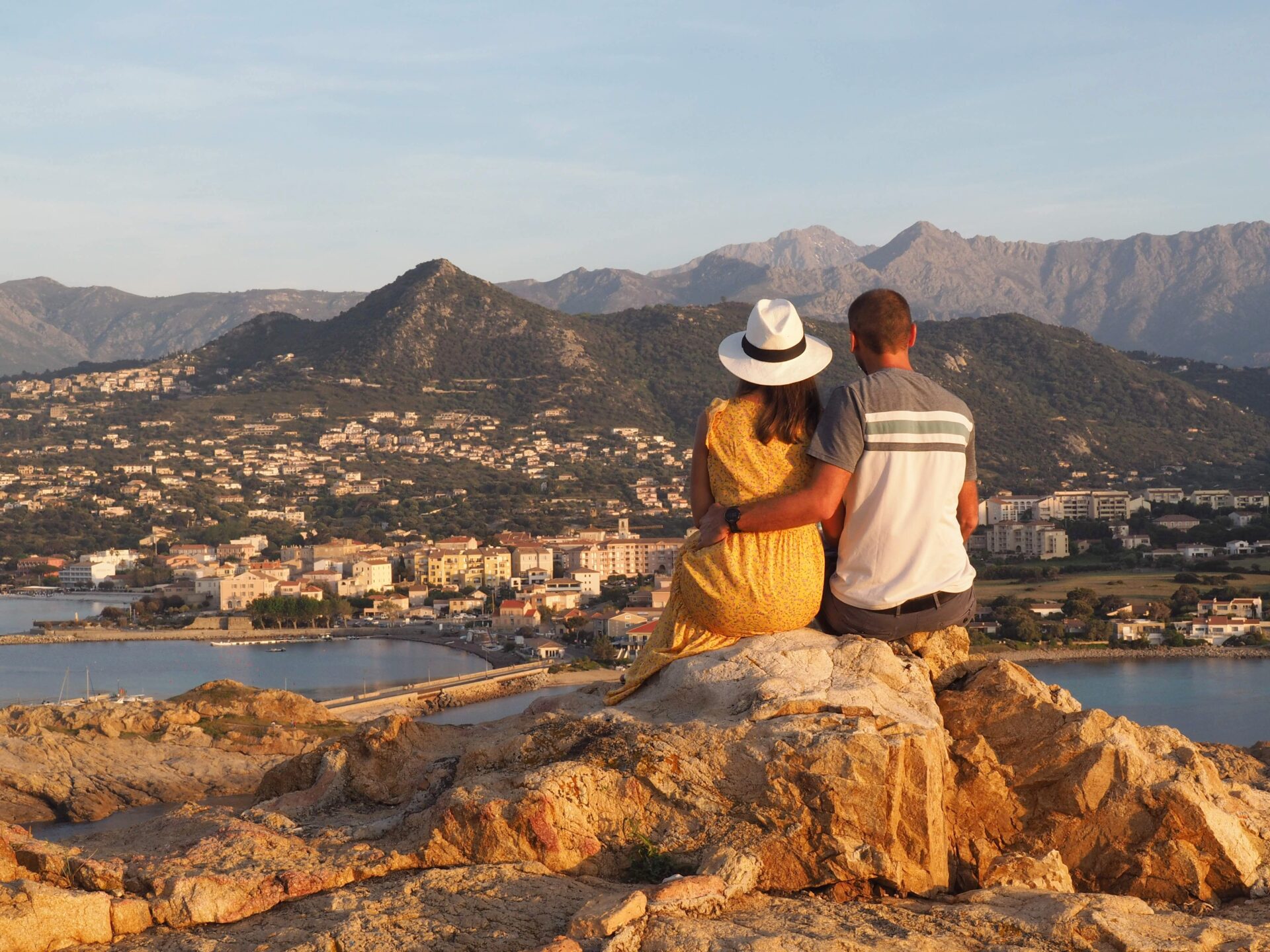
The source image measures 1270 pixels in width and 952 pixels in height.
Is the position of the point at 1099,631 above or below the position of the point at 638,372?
below

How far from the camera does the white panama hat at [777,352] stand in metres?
4.66

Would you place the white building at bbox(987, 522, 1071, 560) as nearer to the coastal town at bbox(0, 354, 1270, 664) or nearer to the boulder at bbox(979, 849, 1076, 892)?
the coastal town at bbox(0, 354, 1270, 664)

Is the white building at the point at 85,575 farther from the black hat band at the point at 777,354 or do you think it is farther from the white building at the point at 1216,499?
the black hat band at the point at 777,354

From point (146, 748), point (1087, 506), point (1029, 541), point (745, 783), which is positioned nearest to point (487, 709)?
point (146, 748)

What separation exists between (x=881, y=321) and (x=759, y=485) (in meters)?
0.64

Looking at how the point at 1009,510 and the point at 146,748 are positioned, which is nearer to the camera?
the point at 146,748

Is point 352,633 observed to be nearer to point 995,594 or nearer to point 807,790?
point 995,594

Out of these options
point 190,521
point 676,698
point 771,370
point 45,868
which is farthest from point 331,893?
point 190,521

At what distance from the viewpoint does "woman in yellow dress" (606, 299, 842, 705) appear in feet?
15.2

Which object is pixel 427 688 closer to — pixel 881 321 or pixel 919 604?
pixel 919 604

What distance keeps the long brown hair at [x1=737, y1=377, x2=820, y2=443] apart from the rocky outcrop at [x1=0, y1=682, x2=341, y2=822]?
1255 centimetres

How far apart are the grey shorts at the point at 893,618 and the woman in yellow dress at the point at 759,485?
2.9 inches

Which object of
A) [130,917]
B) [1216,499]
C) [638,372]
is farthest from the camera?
[638,372]

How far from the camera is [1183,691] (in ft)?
119
